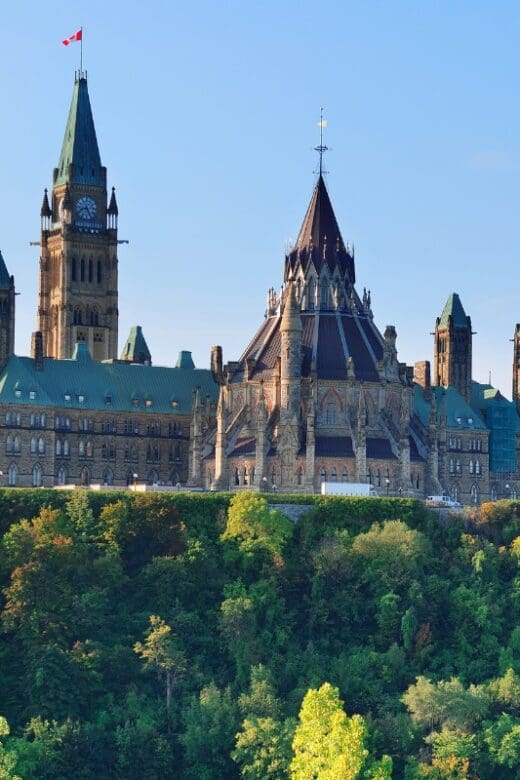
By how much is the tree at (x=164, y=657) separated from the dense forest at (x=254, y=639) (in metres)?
0.15

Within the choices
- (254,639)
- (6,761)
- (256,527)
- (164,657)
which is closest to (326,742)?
(164,657)

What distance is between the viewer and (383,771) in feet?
513

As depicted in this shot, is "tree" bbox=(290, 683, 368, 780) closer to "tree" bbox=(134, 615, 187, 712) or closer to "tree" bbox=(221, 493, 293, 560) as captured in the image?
"tree" bbox=(134, 615, 187, 712)

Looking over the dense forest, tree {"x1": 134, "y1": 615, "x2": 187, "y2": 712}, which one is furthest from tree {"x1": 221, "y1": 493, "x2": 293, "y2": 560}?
tree {"x1": 134, "y1": 615, "x2": 187, "y2": 712}

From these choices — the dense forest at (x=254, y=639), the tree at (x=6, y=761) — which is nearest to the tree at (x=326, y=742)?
the dense forest at (x=254, y=639)

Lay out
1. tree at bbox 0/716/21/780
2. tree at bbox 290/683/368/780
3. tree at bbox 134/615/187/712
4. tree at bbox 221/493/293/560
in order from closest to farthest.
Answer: tree at bbox 0/716/21/780 < tree at bbox 290/683/368/780 < tree at bbox 134/615/187/712 < tree at bbox 221/493/293/560

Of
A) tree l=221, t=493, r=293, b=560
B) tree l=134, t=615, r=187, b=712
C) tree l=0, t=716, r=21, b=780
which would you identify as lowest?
tree l=0, t=716, r=21, b=780

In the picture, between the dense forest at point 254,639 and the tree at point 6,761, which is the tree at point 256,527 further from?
the tree at point 6,761

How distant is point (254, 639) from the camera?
17462cm

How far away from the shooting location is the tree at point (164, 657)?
168625mm

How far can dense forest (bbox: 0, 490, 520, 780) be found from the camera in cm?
16138

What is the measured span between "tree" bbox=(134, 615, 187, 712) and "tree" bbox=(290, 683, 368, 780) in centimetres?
1090

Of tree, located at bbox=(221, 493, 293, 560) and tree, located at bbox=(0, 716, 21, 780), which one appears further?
tree, located at bbox=(221, 493, 293, 560)

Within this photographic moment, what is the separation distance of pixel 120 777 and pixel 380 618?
23963 millimetres
